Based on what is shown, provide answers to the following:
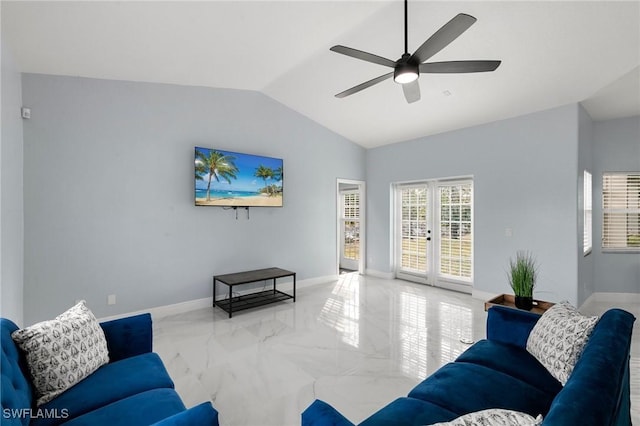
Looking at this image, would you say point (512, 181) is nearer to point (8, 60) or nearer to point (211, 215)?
point (211, 215)

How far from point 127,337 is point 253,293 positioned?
2841 mm

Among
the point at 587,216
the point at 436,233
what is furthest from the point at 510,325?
the point at 587,216

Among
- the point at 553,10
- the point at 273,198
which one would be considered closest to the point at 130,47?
the point at 273,198

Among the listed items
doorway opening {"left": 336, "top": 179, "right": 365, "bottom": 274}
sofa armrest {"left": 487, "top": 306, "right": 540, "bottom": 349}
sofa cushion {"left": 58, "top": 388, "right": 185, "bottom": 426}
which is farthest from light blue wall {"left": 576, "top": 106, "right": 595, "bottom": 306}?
sofa cushion {"left": 58, "top": 388, "right": 185, "bottom": 426}

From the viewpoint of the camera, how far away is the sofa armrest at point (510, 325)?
2.12m

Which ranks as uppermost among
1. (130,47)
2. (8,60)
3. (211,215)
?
(130,47)

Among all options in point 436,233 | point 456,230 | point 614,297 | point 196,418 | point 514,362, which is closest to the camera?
point 196,418

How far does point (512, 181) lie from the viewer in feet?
14.8

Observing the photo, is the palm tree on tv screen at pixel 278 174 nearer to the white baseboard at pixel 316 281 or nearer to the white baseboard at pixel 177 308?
the white baseboard at pixel 316 281

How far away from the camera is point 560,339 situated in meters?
1.74

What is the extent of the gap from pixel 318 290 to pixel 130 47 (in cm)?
421

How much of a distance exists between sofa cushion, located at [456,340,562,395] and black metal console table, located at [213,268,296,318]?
2.90 m

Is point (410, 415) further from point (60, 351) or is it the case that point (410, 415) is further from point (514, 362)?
point (60, 351)

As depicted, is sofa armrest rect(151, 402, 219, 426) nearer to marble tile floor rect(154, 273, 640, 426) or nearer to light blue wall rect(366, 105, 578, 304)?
marble tile floor rect(154, 273, 640, 426)
